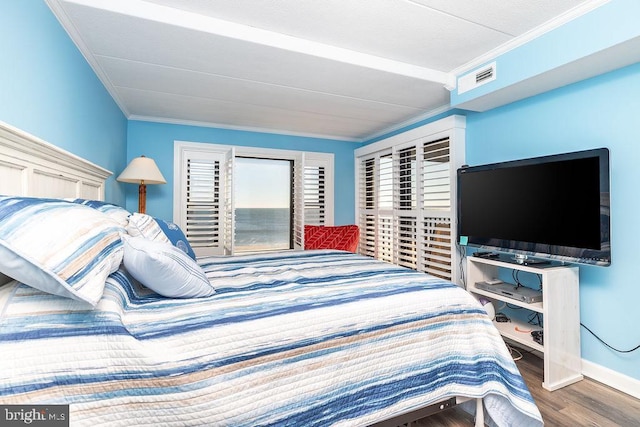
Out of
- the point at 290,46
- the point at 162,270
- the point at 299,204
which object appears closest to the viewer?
the point at 162,270

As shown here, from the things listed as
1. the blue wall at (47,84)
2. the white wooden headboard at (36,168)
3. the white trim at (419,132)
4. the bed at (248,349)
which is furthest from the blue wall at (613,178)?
the blue wall at (47,84)

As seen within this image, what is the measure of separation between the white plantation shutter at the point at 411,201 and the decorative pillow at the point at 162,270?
2661 mm

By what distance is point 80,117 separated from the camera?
6.88ft

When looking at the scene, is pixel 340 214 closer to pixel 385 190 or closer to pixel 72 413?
pixel 385 190

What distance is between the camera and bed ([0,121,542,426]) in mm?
895

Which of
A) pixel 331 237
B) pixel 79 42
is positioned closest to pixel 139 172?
pixel 79 42

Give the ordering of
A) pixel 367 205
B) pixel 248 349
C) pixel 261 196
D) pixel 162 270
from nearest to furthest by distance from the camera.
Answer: pixel 248 349 < pixel 162 270 < pixel 367 205 < pixel 261 196

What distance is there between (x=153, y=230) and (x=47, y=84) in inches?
37.6

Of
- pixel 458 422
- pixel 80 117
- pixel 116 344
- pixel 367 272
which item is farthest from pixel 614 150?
pixel 80 117

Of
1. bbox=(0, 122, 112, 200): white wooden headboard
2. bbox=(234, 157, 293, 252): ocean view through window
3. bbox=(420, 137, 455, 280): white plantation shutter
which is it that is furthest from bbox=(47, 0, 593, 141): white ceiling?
bbox=(234, 157, 293, 252): ocean view through window

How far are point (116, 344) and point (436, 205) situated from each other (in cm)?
311

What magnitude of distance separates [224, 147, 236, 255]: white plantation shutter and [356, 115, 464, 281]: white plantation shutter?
1.97 meters

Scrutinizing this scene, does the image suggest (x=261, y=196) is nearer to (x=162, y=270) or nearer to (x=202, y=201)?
(x=202, y=201)

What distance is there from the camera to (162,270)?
120 cm
